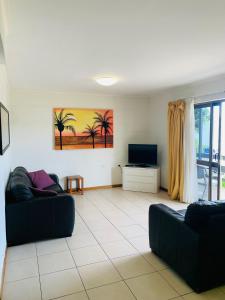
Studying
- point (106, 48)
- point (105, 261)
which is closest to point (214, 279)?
point (105, 261)

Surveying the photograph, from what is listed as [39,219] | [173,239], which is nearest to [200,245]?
[173,239]

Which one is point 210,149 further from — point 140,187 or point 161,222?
point 161,222

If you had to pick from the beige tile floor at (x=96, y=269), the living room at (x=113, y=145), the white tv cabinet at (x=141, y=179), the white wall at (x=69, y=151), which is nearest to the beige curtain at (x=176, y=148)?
the living room at (x=113, y=145)

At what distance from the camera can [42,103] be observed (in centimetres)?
520

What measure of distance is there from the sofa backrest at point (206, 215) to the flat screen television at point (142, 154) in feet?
11.7

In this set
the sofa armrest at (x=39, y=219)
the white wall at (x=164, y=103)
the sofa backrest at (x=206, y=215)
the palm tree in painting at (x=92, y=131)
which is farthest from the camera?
the palm tree in painting at (x=92, y=131)

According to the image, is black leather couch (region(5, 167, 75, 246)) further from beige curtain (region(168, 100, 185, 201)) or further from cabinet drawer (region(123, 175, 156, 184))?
cabinet drawer (region(123, 175, 156, 184))

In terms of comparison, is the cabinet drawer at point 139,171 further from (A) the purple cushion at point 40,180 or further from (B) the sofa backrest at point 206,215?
(B) the sofa backrest at point 206,215

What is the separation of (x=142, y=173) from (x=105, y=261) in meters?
3.11

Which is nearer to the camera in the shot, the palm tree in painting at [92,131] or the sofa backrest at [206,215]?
the sofa backrest at [206,215]

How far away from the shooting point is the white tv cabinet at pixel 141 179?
5.47 meters

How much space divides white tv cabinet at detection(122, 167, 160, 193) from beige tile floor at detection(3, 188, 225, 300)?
1.77 m

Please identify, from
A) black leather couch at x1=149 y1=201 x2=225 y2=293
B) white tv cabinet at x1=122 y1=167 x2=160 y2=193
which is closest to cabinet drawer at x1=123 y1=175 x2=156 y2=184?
white tv cabinet at x1=122 y1=167 x2=160 y2=193

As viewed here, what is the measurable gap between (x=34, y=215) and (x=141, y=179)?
123 inches
